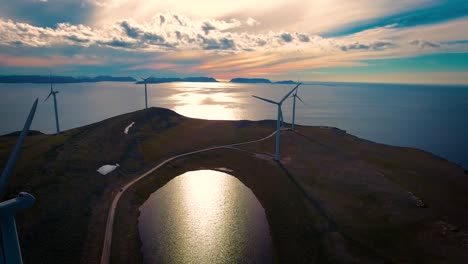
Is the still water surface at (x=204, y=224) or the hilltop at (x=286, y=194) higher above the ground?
the hilltop at (x=286, y=194)

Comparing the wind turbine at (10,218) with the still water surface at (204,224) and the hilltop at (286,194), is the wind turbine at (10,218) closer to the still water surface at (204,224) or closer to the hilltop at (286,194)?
the hilltop at (286,194)

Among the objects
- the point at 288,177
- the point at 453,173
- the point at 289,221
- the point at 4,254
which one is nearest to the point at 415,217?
the point at 289,221

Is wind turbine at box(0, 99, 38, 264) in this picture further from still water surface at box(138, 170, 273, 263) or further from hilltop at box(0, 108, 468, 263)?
still water surface at box(138, 170, 273, 263)

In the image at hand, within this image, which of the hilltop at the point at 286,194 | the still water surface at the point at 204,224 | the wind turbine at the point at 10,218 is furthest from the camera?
the still water surface at the point at 204,224

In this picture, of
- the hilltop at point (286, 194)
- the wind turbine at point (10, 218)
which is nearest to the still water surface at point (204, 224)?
the hilltop at point (286, 194)

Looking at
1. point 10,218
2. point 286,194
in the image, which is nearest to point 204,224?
point 286,194

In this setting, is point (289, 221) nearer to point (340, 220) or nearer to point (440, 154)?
point (340, 220)

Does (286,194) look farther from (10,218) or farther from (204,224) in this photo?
(10,218)

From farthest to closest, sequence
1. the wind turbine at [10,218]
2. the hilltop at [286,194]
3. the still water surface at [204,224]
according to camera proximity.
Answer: the still water surface at [204,224] < the hilltop at [286,194] < the wind turbine at [10,218]
